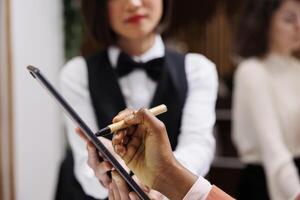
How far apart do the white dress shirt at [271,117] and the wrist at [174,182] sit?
14.8 inches

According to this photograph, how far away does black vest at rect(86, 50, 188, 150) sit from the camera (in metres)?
0.57

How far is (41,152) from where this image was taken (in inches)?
25.6

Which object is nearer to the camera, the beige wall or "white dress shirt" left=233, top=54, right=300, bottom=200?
the beige wall

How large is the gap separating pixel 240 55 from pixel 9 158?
1.49 ft

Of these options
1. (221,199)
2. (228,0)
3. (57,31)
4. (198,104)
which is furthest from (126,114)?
(228,0)

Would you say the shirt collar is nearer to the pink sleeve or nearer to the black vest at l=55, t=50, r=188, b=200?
the black vest at l=55, t=50, r=188, b=200

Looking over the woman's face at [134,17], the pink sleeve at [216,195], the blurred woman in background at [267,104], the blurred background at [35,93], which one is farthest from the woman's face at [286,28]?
the pink sleeve at [216,195]

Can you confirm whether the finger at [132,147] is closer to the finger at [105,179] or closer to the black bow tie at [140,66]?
the finger at [105,179]

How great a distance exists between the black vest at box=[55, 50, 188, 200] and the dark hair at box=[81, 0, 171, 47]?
22mm

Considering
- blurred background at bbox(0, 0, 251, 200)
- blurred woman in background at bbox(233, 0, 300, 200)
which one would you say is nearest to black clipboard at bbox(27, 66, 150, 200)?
blurred background at bbox(0, 0, 251, 200)

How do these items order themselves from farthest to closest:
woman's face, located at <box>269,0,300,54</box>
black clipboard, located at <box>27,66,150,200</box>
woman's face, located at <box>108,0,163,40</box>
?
1. woman's face, located at <box>269,0,300,54</box>
2. woman's face, located at <box>108,0,163,40</box>
3. black clipboard, located at <box>27,66,150,200</box>

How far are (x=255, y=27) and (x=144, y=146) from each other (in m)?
0.44

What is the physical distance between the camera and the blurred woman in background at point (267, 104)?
75 centimetres

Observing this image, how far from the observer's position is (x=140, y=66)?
609mm
